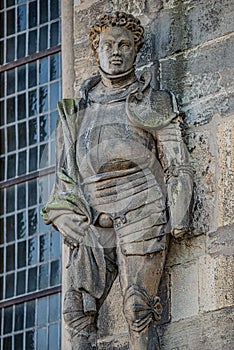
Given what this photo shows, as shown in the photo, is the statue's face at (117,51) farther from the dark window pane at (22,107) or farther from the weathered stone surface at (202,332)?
the dark window pane at (22,107)

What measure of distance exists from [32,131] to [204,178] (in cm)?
203

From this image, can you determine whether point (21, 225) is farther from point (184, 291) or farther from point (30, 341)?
point (184, 291)

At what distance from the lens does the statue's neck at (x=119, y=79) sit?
9664 millimetres

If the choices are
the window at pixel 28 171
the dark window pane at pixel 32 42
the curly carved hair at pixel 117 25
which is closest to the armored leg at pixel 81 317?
the curly carved hair at pixel 117 25

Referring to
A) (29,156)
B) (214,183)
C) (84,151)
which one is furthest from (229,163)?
(29,156)

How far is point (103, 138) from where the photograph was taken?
9594 millimetres

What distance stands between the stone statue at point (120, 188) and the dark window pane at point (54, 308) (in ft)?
4.16

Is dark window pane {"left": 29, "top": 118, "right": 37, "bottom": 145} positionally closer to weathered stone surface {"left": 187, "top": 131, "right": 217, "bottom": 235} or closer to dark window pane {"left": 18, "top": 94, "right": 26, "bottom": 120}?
dark window pane {"left": 18, "top": 94, "right": 26, "bottom": 120}

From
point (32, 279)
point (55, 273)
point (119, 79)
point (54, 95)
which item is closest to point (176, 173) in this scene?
point (119, 79)

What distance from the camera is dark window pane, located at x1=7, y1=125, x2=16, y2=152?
1145 cm

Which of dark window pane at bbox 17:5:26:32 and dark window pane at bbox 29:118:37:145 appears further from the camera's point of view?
dark window pane at bbox 17:5:26:32

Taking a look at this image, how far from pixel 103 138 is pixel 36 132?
5.99 ft

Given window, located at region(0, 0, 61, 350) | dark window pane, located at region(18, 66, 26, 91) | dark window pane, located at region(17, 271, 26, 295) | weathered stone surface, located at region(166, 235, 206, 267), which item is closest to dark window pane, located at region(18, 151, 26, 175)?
window, located at region(0, 0, 61, 350)

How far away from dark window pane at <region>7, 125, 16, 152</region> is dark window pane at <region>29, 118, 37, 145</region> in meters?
0.12
